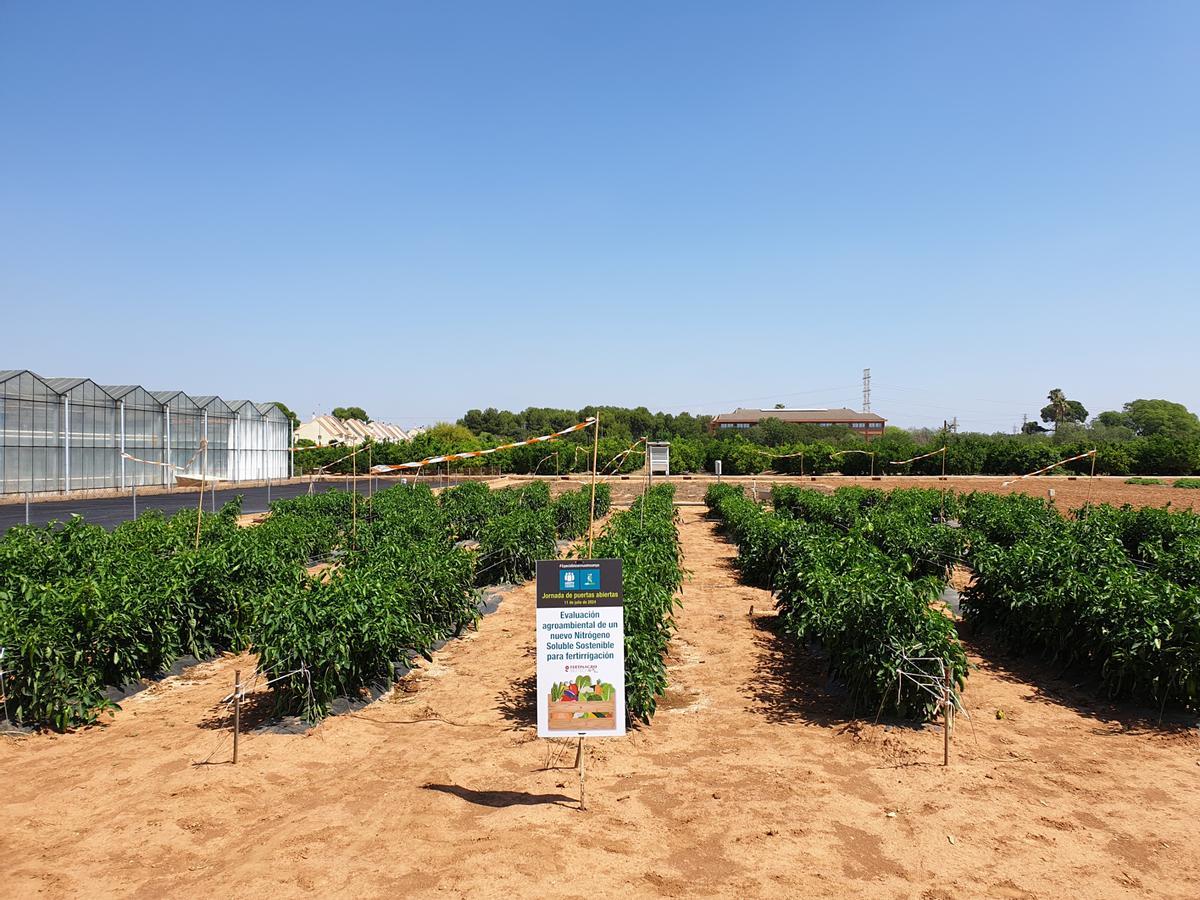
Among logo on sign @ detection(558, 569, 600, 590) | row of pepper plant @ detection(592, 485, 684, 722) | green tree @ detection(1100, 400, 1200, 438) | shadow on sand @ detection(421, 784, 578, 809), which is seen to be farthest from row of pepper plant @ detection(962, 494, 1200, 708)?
green tree @ detection(1100, 400, 1200, 438)

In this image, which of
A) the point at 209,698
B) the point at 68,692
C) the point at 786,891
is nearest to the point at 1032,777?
the point at 786,891

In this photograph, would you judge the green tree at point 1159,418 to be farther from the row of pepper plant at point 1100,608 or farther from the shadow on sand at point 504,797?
the shadow on sand at point 504,797

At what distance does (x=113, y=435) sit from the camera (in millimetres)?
35156

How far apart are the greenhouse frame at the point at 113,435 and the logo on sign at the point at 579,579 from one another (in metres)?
22.3

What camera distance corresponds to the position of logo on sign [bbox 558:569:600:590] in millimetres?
6109

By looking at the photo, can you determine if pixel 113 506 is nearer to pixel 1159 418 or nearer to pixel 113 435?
pixel 113 435

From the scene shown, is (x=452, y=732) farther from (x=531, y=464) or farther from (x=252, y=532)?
(x=531, y=464)

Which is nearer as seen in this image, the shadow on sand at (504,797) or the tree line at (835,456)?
the shadow on sand at (504,797)

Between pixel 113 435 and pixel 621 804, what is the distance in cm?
3797

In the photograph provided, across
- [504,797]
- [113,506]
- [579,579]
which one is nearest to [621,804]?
[504,797]

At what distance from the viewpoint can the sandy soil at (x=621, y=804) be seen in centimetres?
466

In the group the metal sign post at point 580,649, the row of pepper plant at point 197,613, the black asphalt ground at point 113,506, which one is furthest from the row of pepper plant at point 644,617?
the black asphalt ground at point 113,506

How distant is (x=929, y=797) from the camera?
5.74 metres

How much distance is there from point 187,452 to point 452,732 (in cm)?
3906
